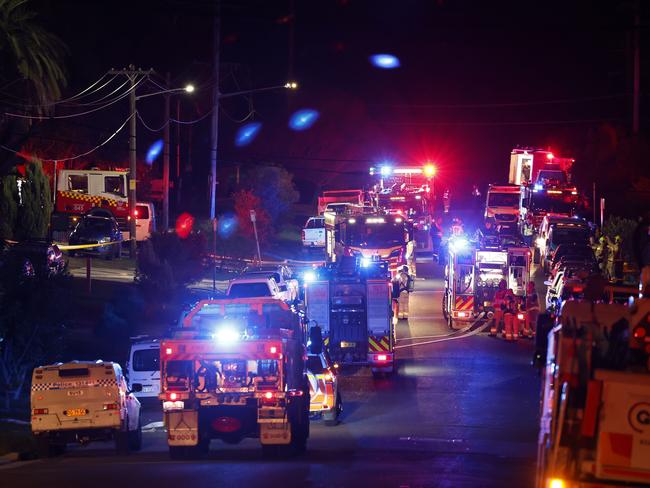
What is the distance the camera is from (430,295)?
137ft

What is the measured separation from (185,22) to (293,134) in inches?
469

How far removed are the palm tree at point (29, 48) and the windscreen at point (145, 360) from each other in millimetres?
14502

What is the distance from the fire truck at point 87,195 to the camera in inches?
1895

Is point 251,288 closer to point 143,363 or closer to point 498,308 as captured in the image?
point 143,363

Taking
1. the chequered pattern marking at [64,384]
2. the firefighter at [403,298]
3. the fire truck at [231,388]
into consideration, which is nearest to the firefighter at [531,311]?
the firefighter at [403,298]

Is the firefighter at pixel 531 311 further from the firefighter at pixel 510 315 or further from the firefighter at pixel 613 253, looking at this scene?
the firefighter at pixel 613 253

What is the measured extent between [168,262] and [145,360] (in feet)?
38.4

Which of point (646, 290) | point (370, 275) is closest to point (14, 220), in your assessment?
point (370, 275)

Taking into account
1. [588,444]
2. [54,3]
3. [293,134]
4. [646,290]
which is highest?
→ [54,3]

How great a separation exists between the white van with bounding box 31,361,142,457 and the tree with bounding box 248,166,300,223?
42.4 m

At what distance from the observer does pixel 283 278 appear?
32.6 metres

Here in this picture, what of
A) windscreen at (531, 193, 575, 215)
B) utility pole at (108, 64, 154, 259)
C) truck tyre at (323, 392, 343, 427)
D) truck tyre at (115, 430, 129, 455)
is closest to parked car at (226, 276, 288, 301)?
truck tyre at (323, 392, 343, 427)

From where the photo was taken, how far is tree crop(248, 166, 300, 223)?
61562mm

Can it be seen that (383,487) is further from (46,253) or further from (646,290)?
(46,253)
